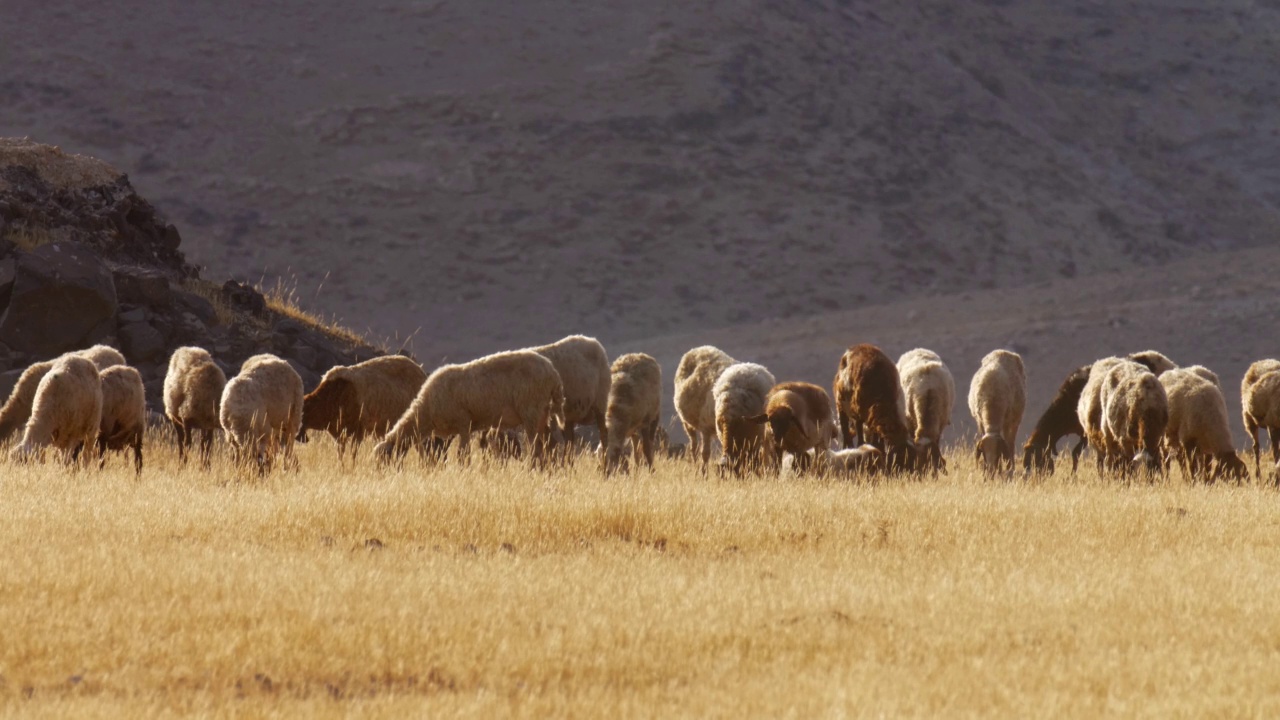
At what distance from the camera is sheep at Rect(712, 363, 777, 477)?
52.3 feet

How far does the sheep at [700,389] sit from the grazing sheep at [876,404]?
1537mm

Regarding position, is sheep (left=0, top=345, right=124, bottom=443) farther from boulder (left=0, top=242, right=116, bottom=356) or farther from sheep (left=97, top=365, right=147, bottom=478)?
boulder (left=0, top=242, right=116, bottom=356)

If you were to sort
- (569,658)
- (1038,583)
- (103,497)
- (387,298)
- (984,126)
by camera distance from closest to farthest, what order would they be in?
(569,658) < (1038,583) < (103,497) < (387,298) < (984,126)

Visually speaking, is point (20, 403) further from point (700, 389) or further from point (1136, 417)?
point (1136, 417)

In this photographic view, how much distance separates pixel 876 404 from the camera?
55.2 feet

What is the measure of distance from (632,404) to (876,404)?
3101mm

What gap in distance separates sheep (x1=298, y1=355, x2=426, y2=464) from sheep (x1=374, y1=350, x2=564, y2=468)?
117 cm

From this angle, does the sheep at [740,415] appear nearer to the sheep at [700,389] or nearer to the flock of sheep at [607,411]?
the flock of sheep at [607,411]

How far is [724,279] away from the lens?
5909cm

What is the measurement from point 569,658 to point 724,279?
51.7 metres

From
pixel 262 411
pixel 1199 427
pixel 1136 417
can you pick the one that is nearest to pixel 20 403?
pixel 262 411

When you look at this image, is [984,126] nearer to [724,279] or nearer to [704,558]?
[724,279]

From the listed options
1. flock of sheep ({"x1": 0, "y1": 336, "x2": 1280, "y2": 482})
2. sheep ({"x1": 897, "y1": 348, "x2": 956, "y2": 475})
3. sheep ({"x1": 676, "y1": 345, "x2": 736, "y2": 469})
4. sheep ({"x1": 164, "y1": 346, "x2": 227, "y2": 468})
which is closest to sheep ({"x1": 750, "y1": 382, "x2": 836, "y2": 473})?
flock of sheep ({"x1": 0, "y1": 336, "x2": 1280, "y2": 482})

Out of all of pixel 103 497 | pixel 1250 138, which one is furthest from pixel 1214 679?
pixel 1250 138
